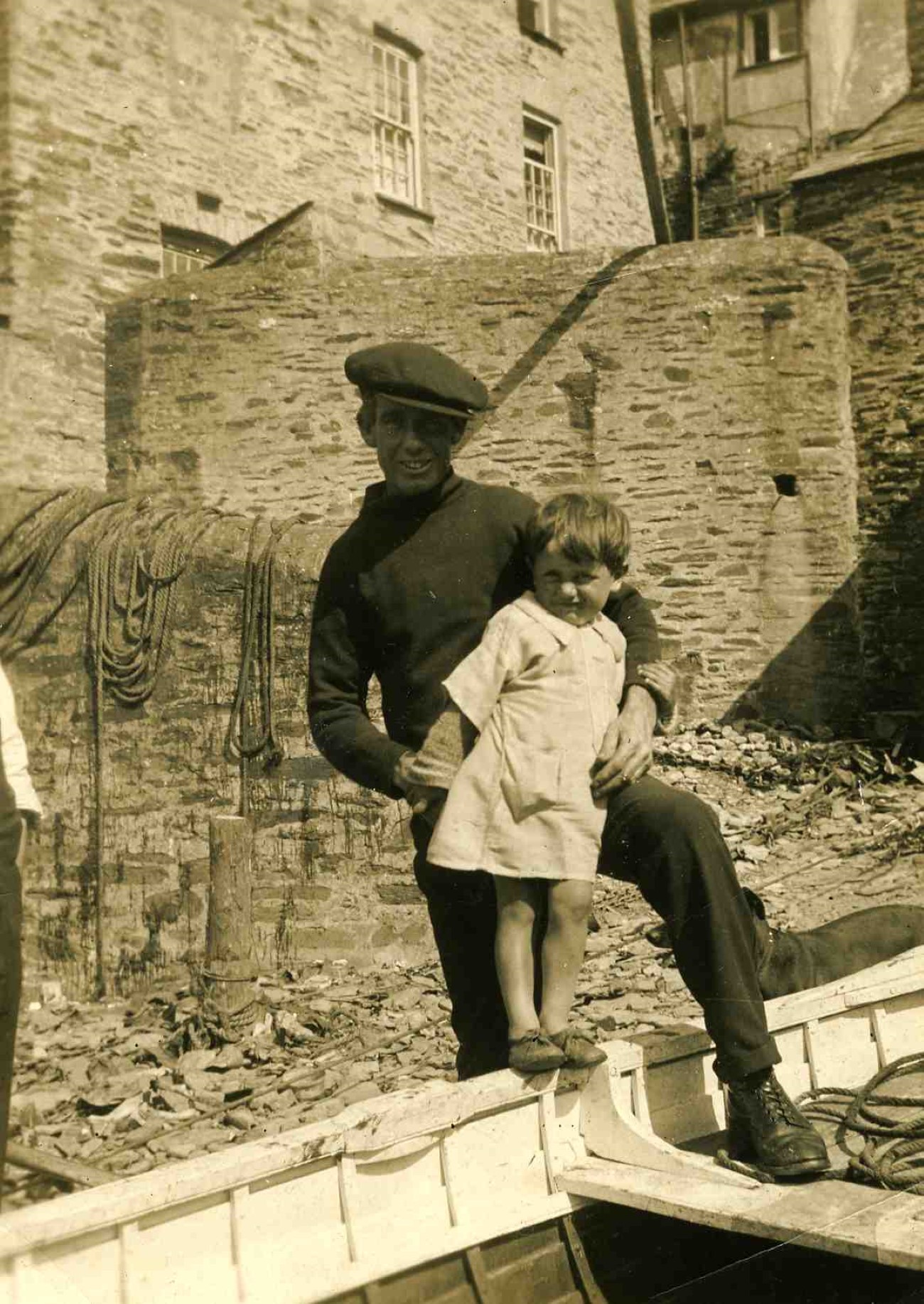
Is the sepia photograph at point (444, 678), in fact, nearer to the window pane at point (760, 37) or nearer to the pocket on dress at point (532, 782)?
the pocket on dress at point (532, 782)

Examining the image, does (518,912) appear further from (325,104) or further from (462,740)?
(325,104)

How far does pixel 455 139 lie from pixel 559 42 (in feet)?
4.57

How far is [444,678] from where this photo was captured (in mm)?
2504

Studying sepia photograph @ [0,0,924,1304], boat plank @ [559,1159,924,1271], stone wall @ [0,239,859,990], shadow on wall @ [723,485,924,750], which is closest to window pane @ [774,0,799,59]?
sepia photograph @ [0,0,924,1304]

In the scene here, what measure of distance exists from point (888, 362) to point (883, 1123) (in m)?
7.80

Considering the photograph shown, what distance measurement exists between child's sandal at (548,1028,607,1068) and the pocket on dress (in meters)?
0.40

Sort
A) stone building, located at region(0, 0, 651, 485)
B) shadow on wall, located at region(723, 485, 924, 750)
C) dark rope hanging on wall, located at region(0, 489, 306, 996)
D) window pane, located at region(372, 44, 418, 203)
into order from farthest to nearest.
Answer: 1. shadow on wall, located at region(723, 485, 924, 750)
2. window pane, located at region(372, 44, 418, 203)
3. dark rope hanging on wall, located at region(0, 489, 306, 996)
4. stone building, located at region(0, 0, 651, 485)

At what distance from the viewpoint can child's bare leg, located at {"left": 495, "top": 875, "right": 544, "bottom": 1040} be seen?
2.37 m

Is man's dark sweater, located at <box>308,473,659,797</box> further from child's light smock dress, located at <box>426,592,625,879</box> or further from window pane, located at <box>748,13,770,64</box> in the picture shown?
window pane, located at <box>748,13,770,64</box>

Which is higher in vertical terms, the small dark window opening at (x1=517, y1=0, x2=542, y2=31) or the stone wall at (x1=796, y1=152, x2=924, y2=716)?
the small dark window opening at (x1=517, y1=0, x2=542, y2=31)

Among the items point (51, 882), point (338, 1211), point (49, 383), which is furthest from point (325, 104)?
point (338, 1211)

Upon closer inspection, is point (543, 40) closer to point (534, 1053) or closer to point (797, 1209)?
point (534, 1053)

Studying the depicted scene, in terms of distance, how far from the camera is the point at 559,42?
347 inches

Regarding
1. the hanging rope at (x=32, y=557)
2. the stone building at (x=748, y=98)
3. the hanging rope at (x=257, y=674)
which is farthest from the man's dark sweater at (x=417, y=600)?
the stone building at (x=748, y=98)
